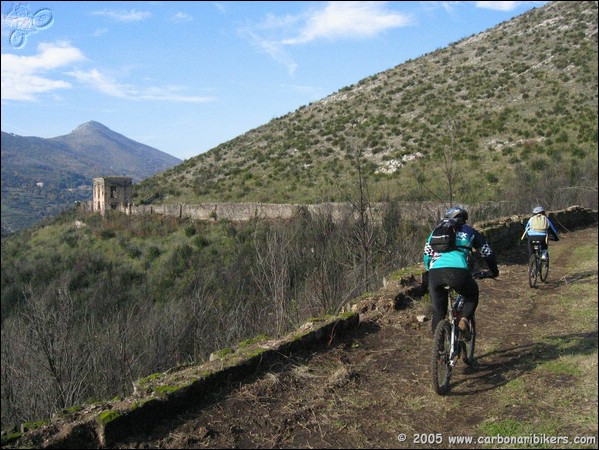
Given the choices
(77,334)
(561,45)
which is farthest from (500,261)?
(561,45)

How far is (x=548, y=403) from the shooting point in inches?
182

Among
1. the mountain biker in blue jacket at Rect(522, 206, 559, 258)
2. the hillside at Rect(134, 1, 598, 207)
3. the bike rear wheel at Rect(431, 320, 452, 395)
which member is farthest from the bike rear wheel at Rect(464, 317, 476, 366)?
the hillside at Rect(134, 1, 598, 207)

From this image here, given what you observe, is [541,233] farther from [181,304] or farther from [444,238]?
[181,304]

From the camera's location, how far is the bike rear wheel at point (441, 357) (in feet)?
16.0

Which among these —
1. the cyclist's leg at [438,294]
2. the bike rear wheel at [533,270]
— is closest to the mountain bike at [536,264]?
the bike rear wheel at [533,270]

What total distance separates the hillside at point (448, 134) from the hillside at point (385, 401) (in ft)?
44.3

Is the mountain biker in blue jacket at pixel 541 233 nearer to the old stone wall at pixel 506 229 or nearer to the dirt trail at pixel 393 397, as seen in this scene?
the old stone wall at pixel 506 229

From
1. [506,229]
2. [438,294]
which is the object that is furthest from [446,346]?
[506,229]

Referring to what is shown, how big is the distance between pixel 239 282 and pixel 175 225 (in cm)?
1382

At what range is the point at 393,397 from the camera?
4984 millimetres

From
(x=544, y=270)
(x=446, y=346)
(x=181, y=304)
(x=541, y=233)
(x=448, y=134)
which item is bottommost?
(x=181, y=304)

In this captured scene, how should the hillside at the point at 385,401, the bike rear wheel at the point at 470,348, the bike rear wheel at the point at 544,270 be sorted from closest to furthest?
1. the hillside at the point at 385,401
2. the bike rear wheel at the point at 470,348
3. the bike rear wheel at the point at 544,270

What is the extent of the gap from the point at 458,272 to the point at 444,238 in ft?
1.18

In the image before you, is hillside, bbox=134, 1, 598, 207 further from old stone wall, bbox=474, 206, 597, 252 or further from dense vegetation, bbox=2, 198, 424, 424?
dense vegetation, bbox=2, 198, 424, 424
